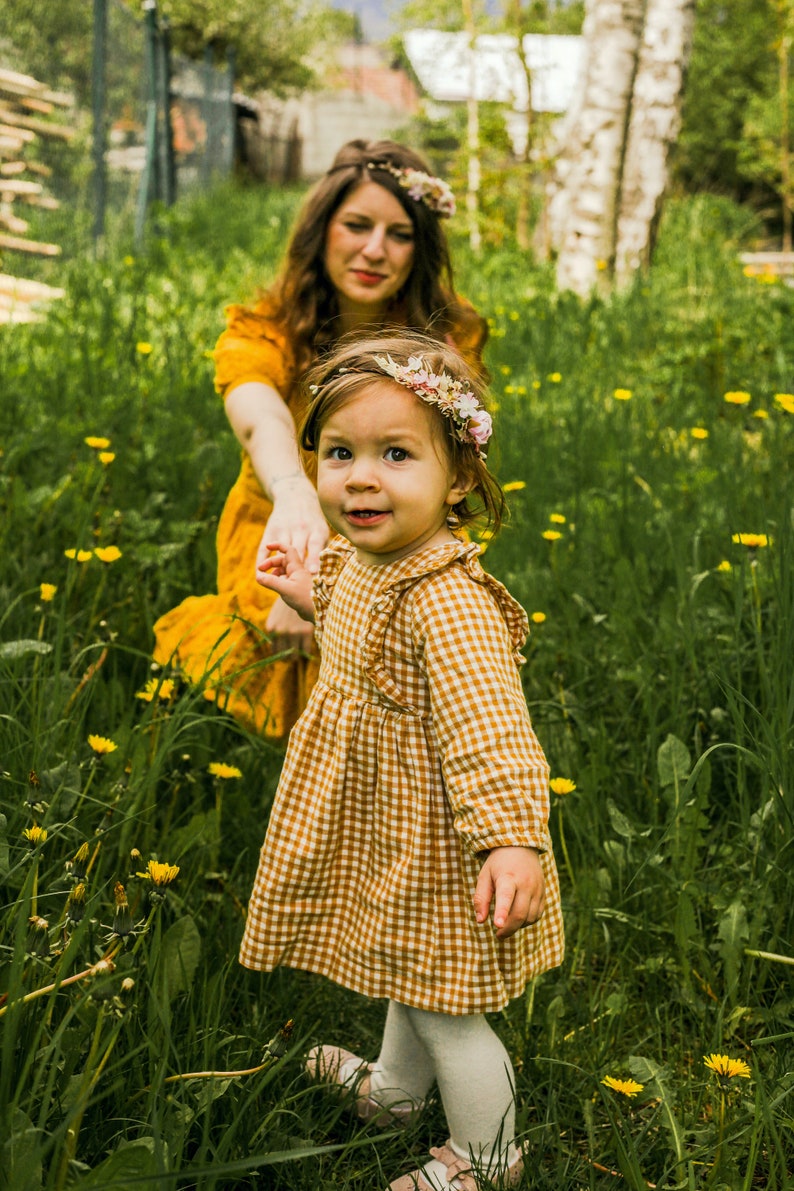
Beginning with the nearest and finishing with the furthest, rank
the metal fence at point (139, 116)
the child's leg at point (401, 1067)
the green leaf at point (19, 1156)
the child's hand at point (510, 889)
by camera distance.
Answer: the green leaf at point (19, 1156) → the child's hand at point (510, 889) → the child's leg at point (401, 1067) → the metal fence at point (139, 116)

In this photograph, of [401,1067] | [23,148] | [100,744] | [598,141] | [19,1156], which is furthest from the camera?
[598,141]

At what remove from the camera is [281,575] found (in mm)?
2016

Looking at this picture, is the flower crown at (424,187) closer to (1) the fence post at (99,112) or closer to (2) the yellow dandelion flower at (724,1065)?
(2) the yellow dandelion flower at (724,1065)

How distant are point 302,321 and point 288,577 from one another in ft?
3.14

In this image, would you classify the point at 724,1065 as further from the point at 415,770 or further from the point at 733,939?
the point at 415,770

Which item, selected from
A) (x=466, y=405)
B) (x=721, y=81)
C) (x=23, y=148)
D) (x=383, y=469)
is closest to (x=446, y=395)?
(x=466, y=405)

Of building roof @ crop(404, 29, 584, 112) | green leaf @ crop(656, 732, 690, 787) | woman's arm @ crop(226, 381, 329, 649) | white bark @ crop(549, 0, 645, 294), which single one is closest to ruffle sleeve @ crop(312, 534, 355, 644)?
woman's arm @ crop(226, 381, 329, 649)

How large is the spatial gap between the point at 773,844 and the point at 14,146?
716cm

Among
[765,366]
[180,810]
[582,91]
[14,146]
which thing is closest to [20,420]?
[180,810]

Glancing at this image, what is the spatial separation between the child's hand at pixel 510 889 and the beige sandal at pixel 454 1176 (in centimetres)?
38

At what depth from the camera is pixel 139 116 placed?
33.5 feet

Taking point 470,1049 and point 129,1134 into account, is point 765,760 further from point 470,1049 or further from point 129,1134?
point 129,1134

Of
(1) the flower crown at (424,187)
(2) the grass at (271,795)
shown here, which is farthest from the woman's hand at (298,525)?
(1) the flower crown at (424,187)

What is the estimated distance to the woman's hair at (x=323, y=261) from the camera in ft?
8.91
